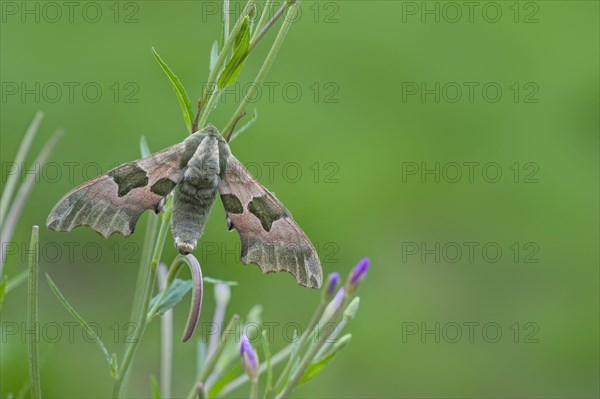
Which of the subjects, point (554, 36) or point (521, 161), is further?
point (554, 36)

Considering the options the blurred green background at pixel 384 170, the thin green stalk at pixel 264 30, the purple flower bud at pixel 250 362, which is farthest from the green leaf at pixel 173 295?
the blurred green background at pixel 384 170

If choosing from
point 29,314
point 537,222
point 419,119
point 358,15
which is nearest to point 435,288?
point 537,222

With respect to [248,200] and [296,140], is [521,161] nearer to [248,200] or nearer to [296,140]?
[296,140]

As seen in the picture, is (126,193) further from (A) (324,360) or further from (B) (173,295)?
(A) (324,360)

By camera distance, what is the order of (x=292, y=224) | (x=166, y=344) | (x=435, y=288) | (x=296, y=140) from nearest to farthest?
(x=292, y=224) < (x=166, y=344) < (x=435, y=288) < (x=296, y=140)

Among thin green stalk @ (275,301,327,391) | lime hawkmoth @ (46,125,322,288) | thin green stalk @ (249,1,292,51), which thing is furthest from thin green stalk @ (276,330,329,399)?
thin green stalk @ (249,1,292,51)

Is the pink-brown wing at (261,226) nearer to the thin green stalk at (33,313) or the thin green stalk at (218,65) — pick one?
the thin green stalk at (218,65)
